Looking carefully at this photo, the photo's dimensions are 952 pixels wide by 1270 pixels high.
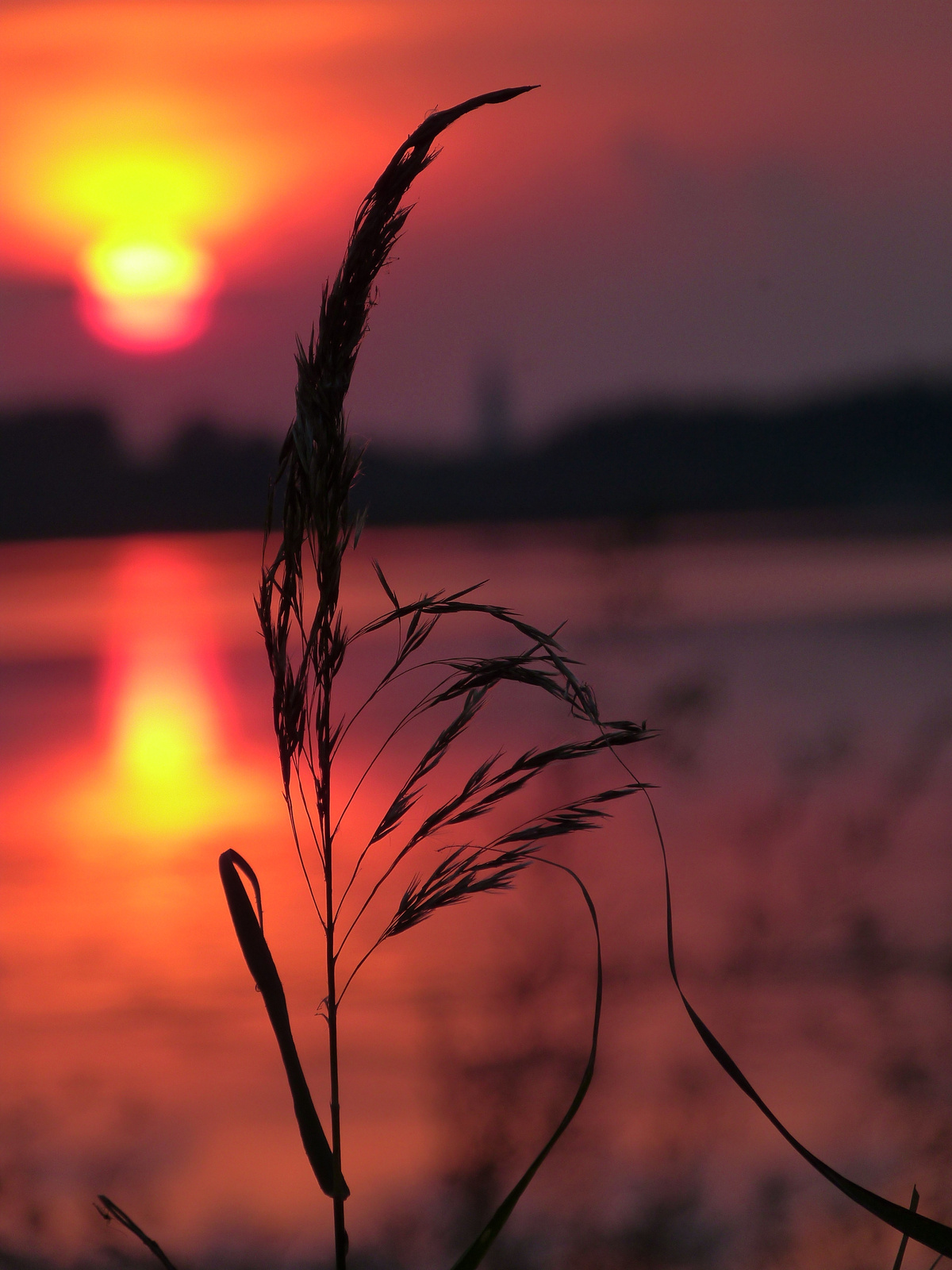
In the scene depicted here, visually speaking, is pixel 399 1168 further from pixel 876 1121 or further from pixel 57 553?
pixel 57 553

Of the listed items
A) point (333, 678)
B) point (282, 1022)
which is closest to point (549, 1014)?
point (282, 1022)

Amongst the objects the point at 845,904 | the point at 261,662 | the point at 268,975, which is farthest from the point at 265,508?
the point at 261,662

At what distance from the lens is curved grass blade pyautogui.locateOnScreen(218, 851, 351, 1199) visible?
117 centimetres

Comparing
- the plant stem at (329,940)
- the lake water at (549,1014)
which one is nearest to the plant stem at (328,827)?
the plant stem at (329,940)

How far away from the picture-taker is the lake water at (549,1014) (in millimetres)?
2564

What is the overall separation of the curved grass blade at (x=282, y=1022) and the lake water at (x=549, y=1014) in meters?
0.83

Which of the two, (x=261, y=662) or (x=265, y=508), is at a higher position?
(x=265, y=508)

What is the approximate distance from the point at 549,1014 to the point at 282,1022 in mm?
1750

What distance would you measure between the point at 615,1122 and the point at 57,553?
23.1 m

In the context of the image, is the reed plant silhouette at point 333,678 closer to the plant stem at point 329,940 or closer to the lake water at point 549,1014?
the plant stem at point 329,940

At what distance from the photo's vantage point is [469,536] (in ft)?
67.4

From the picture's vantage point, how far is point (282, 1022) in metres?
1.18

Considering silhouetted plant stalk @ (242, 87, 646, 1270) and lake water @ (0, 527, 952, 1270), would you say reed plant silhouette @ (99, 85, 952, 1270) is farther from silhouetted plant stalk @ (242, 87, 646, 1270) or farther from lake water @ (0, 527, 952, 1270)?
lake water @ (0, 527, 952, 1270)

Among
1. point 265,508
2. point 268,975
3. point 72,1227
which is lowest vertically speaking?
point 72,1227
